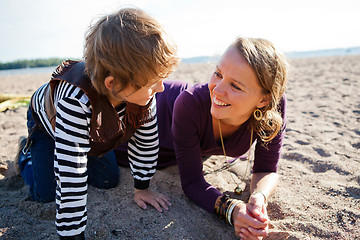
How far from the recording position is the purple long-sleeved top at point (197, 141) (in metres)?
1.88

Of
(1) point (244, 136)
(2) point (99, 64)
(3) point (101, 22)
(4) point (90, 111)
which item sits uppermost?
(3) point (101, 22)

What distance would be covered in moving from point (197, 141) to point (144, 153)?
1.29ft

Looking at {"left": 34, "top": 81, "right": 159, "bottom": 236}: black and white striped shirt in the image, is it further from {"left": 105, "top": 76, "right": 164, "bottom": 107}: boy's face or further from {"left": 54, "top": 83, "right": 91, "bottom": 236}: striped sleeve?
{"left": 105, "top": 76, "right": 164, "bottom": 107}: boy's face

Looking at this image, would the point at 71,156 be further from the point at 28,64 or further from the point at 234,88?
the point at 28,64

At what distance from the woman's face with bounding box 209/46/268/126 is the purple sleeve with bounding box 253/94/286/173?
346 millimetres

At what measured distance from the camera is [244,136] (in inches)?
79.7

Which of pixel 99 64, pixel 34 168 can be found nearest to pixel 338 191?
pixel 99 64

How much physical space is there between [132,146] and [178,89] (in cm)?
77

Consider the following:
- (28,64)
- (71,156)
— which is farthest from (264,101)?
(28,64)

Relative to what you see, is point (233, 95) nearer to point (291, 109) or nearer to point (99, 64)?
point (99, 64)

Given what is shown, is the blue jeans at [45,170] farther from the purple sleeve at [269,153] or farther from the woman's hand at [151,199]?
the purple sleeve at [269,153]

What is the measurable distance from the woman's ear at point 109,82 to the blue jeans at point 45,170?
931 mm

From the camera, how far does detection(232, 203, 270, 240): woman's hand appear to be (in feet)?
4.87

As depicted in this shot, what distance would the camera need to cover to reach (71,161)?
4.60ft
